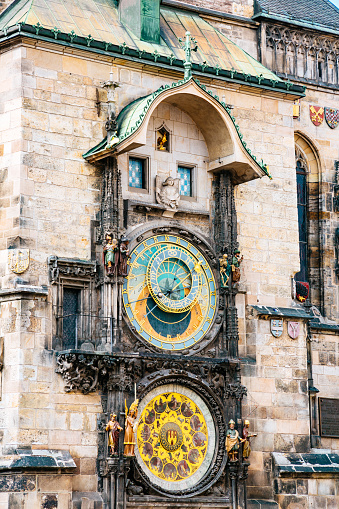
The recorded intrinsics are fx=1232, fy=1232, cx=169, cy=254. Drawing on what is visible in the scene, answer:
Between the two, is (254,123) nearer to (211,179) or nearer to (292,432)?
(211,179)

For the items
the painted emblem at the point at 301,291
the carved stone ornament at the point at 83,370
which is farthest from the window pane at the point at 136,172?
the painted emblem at the point at 301,291

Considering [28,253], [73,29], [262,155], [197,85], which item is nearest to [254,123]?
[262,155]

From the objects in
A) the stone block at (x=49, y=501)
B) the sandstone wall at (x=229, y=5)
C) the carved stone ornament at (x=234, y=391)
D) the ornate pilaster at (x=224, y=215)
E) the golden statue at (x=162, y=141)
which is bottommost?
the stone block at (x=49, y=501)

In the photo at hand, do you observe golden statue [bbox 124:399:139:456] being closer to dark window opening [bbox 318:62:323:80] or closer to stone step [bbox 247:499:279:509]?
stone step [bbox 247:499:279:509]

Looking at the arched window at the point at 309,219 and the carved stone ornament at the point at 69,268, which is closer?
the carved stone ornament at the point at 69,268

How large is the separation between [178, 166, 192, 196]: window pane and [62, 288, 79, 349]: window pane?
10.9 feet

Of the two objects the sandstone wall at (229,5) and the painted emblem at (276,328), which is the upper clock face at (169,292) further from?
the sandstone wall at (229,5)

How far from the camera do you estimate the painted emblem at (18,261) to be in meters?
22.5

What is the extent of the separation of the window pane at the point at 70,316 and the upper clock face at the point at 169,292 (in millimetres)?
960

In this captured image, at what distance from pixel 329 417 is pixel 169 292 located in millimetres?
5450

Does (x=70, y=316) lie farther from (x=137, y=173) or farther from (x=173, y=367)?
(x=137, y=173)

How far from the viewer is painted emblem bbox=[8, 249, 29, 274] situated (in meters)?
22.5

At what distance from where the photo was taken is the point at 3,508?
2138 cm

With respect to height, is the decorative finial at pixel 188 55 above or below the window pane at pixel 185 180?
above
